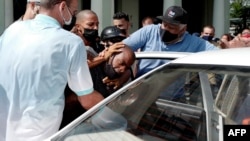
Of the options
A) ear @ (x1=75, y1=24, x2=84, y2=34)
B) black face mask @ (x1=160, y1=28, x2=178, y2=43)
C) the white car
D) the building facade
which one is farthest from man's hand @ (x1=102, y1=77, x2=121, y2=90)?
the building facade

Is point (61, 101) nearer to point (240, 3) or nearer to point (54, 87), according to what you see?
point (54, 87)

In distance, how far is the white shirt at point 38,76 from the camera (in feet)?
6.61

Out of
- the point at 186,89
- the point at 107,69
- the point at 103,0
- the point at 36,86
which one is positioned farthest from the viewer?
the point at 103,0

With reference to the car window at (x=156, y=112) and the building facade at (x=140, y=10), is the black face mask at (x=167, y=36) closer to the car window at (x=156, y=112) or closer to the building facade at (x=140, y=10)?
the car window at (x=156, y=112)

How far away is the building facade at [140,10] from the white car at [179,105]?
27.7 feet

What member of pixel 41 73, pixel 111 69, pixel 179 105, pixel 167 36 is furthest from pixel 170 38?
pixel 41 73

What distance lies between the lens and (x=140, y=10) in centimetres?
1522

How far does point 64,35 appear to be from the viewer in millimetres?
2041

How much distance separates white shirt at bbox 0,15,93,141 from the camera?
201 cm

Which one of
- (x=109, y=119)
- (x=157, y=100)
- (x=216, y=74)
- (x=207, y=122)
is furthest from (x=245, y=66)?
(x=109, y=119)

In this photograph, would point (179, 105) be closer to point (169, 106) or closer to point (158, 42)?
point (169, 106)

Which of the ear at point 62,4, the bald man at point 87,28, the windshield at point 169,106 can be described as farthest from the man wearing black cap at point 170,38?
the ear at point 62,4

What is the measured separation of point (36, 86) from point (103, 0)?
8754 mm

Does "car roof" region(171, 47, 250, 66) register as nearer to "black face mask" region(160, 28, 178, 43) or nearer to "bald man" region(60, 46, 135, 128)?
"bald man" region(60, 46, 135, 128)
